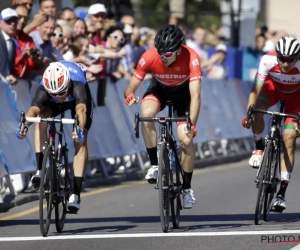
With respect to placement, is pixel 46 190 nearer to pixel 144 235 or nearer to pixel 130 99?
pixel 144 235

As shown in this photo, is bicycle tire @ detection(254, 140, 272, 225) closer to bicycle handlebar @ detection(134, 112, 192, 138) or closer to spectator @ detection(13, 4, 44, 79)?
bicycle handlebar @ detection(134, 112, 192, 138)

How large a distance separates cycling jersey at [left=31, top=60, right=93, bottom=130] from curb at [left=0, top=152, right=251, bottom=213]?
2.45m

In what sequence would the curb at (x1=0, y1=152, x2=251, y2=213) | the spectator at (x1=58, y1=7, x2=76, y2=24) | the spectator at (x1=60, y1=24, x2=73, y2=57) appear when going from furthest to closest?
the spectator at (x1=58, y1=7, x2=76, y2=24), the spectator at (x1=60, y1=24, x2=73, y2=57), the curb at (x1=0, y1=152, x2=251, y2=213)

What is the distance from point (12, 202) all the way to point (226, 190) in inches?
132

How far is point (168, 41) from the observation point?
428 inches

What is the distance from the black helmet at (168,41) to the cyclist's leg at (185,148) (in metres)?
0.70

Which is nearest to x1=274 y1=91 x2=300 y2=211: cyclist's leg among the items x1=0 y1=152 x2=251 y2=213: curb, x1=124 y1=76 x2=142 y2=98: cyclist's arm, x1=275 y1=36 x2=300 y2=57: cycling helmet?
x1=275 y1=36 x2=300 y2=57: cycling helmet

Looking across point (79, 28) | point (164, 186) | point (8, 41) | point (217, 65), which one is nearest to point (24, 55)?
point (8, 41)

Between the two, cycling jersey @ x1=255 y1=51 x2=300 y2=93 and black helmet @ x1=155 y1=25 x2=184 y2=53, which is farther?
cycling jersey @ x1=255 y1=51 x2=300 y2=93

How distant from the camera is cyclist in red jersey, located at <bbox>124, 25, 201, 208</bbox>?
11.0 meters

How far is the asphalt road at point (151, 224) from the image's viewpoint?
9961 millimetres

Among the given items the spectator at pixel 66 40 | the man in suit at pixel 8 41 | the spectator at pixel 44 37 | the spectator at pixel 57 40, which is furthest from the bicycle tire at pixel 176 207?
the spectator at pixel 66 40

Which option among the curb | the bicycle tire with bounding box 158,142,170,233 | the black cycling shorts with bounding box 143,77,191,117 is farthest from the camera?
the curb

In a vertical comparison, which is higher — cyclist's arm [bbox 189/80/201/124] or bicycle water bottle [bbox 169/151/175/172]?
cyclist's arm [bbox 189/80/201/124]
